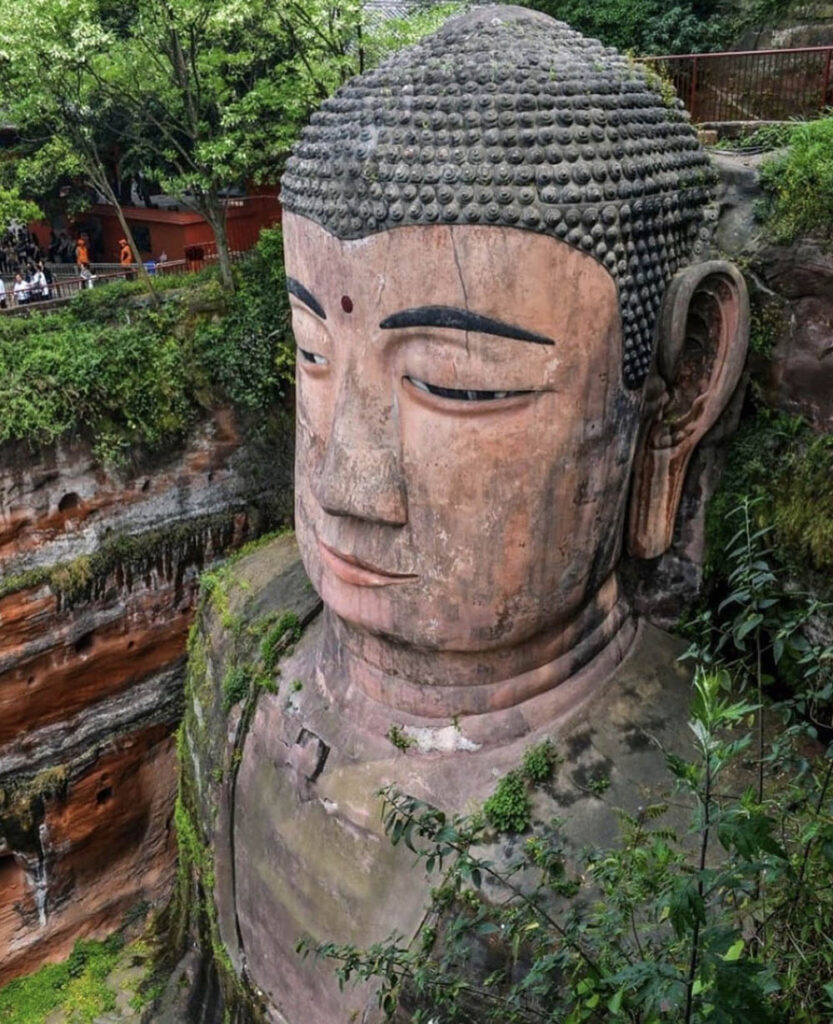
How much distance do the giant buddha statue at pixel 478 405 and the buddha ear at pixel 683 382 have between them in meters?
0.01

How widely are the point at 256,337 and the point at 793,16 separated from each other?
8.26 metres

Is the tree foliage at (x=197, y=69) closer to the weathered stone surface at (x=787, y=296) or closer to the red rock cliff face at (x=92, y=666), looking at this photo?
the red rock cliff face at (x=92, y=666)

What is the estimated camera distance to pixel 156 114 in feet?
44.1

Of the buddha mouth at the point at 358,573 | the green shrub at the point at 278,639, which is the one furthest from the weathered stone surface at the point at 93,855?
the buddha mouth at the point at 358,573

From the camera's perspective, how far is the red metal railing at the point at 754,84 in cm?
725

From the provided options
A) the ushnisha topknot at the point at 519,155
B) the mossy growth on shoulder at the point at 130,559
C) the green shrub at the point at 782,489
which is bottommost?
the mossy growth on shoulder at the point at 130,559

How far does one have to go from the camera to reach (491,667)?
4492mm

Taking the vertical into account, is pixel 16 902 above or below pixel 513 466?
below

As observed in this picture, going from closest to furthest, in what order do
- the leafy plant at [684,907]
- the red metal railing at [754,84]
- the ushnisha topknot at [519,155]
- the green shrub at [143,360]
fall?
1. the leafy plant at [684,907]
2. the ushnisha topknot at [519,155]
3. the red metal railing at [754,84]
4. the green shrub at [143,360]

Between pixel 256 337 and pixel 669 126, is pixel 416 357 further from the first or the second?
pixel 256 337

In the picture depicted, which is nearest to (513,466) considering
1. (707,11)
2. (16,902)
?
(16,902)

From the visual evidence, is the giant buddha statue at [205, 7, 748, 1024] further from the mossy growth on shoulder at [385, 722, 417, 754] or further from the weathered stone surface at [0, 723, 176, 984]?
the weathered stone surface at [0, 723, 176, 984]

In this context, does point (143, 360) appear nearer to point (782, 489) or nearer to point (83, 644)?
point (83, 644)

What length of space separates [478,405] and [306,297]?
97 centimetres
